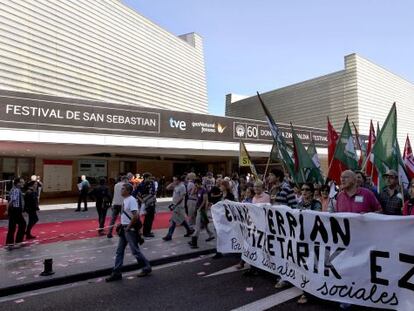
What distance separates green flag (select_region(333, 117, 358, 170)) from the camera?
8577mm

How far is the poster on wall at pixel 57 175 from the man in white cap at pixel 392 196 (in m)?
22.0

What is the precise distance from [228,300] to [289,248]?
1114 mm

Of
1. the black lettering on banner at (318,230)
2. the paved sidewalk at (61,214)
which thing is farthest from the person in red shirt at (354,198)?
the paved sidewalk at (61,214)

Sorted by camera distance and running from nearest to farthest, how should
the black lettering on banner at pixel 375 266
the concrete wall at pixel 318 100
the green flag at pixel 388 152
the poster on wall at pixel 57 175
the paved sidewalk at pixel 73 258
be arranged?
the black lettering on banner at pixel 375 266 → the paved sidewalk at pixel 73 258 → the green flag at pixel 388 152 → the poster on wall at pixel 57 175 → the concrete wall at pixel 318 100

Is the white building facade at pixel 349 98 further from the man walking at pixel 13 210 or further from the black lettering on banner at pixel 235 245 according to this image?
the man walking at pixel 13 210

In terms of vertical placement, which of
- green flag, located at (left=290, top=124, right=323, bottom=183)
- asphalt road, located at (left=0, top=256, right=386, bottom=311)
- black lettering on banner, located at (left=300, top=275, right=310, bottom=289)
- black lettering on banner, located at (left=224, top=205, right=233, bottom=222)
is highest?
green flag, located at (left=290, top=124, right=323, bottom=183)

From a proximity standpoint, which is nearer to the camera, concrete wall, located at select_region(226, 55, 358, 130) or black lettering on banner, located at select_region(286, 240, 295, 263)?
black lettering on banner, located at select_region(286, 240, 295, 263)

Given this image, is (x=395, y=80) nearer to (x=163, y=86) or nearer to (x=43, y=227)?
(x=163, y=86)

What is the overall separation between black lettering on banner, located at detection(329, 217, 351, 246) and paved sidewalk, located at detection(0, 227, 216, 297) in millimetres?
4011

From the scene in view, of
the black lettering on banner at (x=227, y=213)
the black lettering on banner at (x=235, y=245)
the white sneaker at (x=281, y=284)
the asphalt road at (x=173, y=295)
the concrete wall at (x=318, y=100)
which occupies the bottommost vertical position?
the asphalt road at (x=173, y=295)

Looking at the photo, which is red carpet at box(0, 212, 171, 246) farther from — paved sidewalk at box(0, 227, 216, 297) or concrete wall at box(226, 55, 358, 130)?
concrete wall at box(226, 55, 358, 130)

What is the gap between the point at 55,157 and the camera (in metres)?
24.5

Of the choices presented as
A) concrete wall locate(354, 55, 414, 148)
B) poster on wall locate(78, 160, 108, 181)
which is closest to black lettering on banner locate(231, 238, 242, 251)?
poster on wall locate(78, 160, 108, 181)

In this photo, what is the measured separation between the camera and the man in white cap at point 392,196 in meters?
6.13
